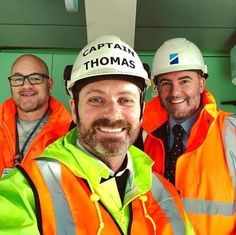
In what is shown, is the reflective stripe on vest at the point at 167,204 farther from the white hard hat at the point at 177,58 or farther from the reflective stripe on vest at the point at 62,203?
the white hard hat at the point at 177,58

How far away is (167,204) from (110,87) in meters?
0.41

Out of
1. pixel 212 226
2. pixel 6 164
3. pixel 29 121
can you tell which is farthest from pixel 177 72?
pixel 6 164

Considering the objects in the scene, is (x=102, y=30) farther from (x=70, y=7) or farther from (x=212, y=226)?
(x=212, y=226)

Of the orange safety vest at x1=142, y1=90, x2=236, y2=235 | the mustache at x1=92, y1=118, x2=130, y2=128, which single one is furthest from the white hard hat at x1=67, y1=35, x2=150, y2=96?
the orange safety vest at x1=142, y1=90, x2=236, y2=235

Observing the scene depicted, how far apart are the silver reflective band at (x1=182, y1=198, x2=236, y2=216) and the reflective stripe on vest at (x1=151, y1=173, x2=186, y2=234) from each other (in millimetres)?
409

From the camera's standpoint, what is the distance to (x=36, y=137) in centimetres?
197

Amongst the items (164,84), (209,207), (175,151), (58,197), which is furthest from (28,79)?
(58,197)

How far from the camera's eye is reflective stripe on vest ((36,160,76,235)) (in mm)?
867

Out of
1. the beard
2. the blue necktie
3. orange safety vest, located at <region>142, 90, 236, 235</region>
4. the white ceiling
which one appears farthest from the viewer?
the white ceiling

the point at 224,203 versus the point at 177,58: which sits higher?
the point at 177,58

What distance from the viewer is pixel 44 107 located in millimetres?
2154

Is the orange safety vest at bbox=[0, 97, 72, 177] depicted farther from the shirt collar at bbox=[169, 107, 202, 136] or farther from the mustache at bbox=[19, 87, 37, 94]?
the shirt collar at bbox=[169, 107, 202, 136]

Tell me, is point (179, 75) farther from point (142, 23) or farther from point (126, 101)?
point (126, 101)

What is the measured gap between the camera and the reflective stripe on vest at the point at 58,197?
0.87 meters
